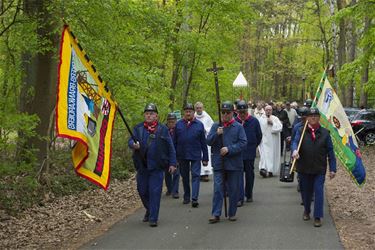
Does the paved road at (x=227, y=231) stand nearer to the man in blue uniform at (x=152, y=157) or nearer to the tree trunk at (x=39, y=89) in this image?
the man in blue uniform at (x=152, y=157)

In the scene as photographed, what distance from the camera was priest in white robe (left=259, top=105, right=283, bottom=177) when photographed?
14.6 metres

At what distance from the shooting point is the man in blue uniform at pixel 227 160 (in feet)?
29.6

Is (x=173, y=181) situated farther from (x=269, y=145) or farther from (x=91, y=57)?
(x=269, y=145)

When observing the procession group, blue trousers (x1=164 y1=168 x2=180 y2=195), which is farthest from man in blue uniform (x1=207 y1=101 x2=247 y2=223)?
blue trousers (x1=164 y1=168 x2=180 y2=195)

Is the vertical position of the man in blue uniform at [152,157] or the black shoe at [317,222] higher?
the man in blue uniform at [152,157]

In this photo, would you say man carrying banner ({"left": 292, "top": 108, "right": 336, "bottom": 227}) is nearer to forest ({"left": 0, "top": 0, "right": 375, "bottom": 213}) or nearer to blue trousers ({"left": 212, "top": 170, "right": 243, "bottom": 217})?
blue trousers ({"left": 212, "top": 170, "right": 243, "bottom": 217})

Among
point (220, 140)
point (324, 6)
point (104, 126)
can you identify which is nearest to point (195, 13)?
point (220, 140)

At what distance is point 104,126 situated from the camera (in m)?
7.45

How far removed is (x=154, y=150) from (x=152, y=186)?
0.60 metres

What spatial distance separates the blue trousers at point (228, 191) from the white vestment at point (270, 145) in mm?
5467

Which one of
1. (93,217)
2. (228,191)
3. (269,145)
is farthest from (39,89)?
(269,145)

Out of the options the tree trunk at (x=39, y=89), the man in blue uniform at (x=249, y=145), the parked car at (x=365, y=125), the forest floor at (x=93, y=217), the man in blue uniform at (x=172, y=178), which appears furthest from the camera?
the parked car at (x=365, y=125)

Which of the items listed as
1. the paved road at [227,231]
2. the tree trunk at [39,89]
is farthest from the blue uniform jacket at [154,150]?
the tree trunk at [39,89]

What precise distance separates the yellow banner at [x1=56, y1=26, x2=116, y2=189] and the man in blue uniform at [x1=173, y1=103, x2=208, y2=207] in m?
3.49
